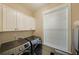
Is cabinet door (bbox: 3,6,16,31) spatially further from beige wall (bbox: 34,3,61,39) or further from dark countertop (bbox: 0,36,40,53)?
beige wall (bbox: 34,3,61,39)

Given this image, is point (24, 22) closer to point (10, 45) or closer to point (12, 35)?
point (12, 35)

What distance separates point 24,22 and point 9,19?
0.57 ft

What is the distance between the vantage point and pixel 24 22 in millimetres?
1247

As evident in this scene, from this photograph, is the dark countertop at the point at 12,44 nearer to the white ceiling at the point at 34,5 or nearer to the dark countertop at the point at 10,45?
the dark countertop at the point at 10,45

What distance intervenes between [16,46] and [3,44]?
0.15 m

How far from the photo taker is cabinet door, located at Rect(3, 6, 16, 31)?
3.96 ft

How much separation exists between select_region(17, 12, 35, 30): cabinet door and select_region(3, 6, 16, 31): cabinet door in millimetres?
57

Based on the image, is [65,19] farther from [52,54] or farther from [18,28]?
[18,28]

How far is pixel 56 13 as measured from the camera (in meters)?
1.26

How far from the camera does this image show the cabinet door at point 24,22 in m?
1.24

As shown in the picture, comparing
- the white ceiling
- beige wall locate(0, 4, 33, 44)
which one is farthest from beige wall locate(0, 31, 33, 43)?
the white ceiling

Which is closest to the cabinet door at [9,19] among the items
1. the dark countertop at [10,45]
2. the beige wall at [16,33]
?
the beige wall at [16,33]

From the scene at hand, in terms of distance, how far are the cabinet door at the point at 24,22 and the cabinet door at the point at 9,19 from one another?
6 centimetres

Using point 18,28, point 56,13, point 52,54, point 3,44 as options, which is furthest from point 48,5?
point 3,44
